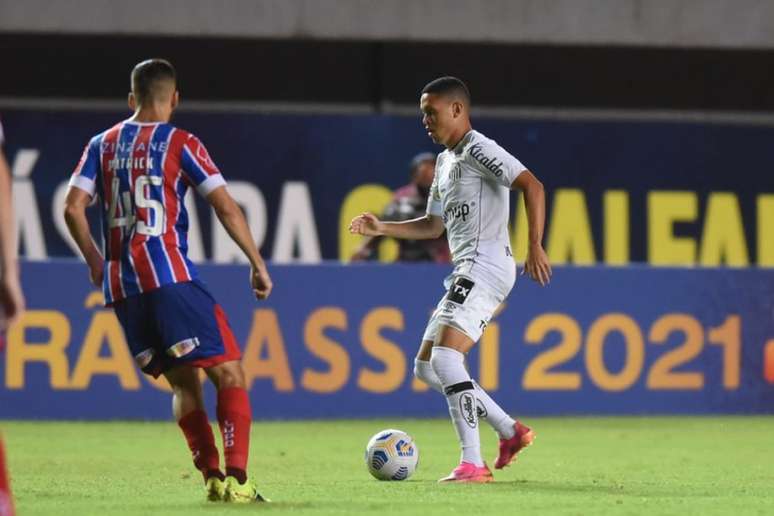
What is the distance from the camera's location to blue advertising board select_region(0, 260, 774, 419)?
13.4 meters

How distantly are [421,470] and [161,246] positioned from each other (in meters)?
2.81

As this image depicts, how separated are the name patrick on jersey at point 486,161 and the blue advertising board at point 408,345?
223 inches

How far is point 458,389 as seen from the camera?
8.28 m

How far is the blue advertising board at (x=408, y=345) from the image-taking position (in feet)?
44.1

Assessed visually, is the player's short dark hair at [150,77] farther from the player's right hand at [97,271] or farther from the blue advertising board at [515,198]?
the blue advertising board at [515,198]

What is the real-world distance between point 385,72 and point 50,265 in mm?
7443

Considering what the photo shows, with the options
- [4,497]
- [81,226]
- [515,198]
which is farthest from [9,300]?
[515,198]

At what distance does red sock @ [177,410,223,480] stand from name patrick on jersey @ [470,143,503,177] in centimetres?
201

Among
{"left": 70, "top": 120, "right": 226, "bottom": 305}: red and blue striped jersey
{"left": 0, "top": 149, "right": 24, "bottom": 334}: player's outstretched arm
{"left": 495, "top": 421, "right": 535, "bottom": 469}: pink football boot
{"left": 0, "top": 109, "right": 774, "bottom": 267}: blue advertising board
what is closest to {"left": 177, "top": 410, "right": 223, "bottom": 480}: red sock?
{"left": 70, "top": 120, "right": 226, "bottom": 305}: red and blue striped jersey

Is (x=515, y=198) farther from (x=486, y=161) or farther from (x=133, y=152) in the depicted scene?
(x=133, y=152)

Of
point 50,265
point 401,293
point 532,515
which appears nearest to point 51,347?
point 50,265

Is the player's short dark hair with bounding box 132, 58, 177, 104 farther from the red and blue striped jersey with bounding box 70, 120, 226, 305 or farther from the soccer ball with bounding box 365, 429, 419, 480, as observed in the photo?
the soccer ball with bounding box 365, 429, 419, 480

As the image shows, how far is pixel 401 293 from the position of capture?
14047mm

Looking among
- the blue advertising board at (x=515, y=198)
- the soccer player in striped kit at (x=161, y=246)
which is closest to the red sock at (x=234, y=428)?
the soccer player in striped kit at (x=161, y=246)
